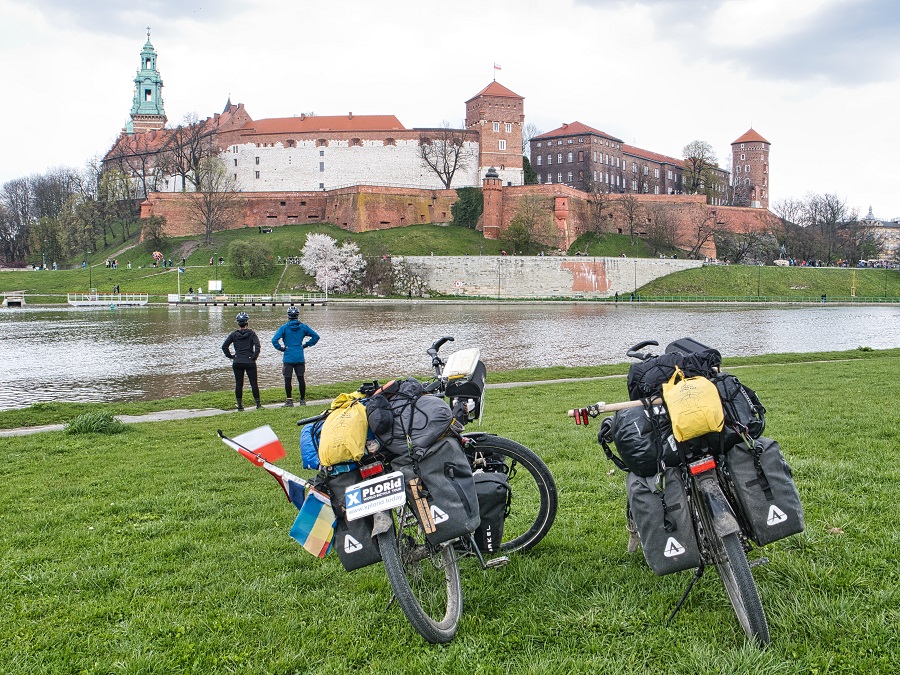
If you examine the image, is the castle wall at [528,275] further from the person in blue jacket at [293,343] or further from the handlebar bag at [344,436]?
the handlebar bag at [344,436]

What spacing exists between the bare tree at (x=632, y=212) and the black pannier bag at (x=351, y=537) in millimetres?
80495

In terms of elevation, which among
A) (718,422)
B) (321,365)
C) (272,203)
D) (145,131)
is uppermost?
(145,131)

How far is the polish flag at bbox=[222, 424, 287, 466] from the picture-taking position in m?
3.39

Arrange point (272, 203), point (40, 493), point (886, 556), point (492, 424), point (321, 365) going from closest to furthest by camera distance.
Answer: point (886, 556)
point (40, 493)
point (492, 424)
point (321, 365)
point (272, 203)

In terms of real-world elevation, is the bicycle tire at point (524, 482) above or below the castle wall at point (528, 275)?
below

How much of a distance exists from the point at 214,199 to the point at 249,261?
17676 millimetres

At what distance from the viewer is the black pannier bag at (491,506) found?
12.2 feet

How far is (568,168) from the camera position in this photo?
9494 cm

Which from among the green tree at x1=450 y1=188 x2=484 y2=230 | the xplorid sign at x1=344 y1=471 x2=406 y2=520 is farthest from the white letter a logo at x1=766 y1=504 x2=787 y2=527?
the green tree at x1=450 y1=188 x2=484 y2=230

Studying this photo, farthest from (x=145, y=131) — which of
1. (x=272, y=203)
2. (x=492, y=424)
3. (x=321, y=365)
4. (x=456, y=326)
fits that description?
(x=492, y=424)

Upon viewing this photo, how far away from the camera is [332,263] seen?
6569 cm

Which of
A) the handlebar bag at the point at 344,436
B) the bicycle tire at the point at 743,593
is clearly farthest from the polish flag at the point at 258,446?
the bicycle tire at the point at 743,593

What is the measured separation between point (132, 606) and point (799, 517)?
3209mm

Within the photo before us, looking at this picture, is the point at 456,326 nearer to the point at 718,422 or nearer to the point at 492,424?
the point at 492,424
